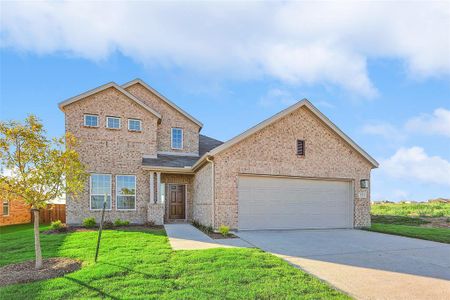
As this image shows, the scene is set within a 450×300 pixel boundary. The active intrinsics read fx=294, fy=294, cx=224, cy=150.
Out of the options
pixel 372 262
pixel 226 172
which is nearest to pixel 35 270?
pixel 226 172

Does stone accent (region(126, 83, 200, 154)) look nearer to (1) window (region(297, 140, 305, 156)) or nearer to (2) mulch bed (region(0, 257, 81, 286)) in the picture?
(1) window (region(297, 140, 305, 156))

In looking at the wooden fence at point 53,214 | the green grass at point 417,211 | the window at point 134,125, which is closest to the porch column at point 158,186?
the window at point 134,125

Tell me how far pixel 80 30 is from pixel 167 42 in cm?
281

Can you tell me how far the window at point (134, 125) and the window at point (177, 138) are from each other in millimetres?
2722

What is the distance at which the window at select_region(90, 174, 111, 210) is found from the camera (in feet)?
50.8

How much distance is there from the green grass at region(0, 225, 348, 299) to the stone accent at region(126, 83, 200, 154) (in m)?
10.6

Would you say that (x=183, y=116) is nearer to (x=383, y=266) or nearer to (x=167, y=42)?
(x=167, y=42)

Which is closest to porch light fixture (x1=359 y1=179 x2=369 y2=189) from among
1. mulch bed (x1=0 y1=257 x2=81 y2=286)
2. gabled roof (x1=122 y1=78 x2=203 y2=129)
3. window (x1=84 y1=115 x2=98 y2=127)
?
gabled roof (x1=122 y1=78 x2=203 y2=129)

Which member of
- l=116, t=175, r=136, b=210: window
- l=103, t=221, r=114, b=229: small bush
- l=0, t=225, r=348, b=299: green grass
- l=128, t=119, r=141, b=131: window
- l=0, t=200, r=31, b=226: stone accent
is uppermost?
l=128, t=119, r=141, b=131: window

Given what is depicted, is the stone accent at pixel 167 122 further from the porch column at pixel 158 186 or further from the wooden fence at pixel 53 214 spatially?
the wooden fence at pixel 53 214

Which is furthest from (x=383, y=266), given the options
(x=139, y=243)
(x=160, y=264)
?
(x=139, y=243)

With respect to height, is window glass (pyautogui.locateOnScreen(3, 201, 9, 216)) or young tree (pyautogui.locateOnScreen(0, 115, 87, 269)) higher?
young tree (pyautogui.locateOnScreen(0, 115, 87, 269))

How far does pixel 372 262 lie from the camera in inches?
294

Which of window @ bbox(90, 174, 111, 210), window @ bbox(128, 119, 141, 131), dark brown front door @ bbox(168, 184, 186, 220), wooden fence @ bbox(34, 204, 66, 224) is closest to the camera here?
window @ bbox(90, 174, 111, 210)
